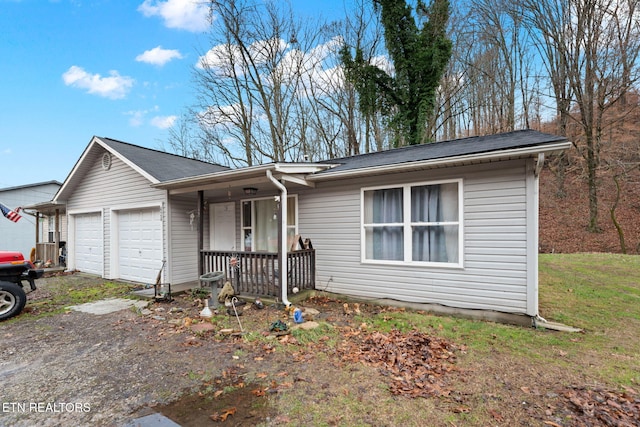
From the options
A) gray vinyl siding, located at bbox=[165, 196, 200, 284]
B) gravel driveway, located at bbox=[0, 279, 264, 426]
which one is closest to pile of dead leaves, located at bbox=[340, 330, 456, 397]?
gravel driveway, located at bbox=[0, 279, 264, 426]

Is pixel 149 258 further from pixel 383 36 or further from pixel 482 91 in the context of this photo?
pixel 482 91

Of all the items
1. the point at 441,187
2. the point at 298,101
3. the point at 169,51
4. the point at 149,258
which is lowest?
the point at 149,258

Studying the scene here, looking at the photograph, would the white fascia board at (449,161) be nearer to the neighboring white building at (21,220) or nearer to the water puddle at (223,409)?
the water puddle at (223,409)

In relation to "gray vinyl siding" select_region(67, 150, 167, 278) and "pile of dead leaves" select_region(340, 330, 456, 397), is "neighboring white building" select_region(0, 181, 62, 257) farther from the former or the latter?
"pile of dead leaves" select_region(340, 330, 456, 397)

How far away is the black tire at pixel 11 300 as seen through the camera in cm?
566

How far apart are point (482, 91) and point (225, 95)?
49.0ft

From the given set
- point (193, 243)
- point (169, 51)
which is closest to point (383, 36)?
point (169, 51)

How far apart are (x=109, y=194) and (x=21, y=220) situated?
40.7 feet

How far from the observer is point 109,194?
31.6ft

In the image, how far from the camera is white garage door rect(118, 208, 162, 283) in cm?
850

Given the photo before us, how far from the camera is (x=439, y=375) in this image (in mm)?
3295

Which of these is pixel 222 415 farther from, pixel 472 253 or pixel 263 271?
pixel 472 253

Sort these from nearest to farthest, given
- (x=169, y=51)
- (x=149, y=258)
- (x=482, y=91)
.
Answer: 1. (x=149, y=258)
2. (x=169, y=51)
3. (x=482, y=91)

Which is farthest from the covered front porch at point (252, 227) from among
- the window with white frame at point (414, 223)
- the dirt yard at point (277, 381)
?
the dirt yard at point (277, 381)
